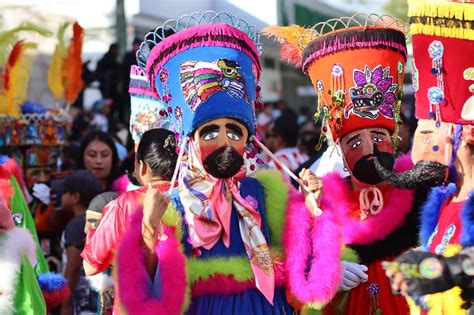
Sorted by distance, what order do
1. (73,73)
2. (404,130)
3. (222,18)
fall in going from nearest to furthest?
1. (222,18)
2. (404,130)
3. (73,73)

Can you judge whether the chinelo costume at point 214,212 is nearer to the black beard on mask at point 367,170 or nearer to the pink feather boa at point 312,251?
the pink feather boa at point 312,251

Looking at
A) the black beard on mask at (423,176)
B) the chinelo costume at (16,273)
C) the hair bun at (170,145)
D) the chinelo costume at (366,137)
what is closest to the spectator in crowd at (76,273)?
the chinelo costume at (16,273)

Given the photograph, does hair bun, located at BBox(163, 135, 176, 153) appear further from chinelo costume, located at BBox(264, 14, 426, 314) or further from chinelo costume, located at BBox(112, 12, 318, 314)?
chinelo costume, located at BBox(264, 14, 426, 314)

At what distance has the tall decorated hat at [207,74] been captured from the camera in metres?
3.91

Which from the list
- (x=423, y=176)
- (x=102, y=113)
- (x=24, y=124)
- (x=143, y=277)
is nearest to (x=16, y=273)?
(x=143, y=277)

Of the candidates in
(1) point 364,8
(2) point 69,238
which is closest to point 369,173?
(2) point 69,238

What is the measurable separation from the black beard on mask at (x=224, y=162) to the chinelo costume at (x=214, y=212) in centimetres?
7

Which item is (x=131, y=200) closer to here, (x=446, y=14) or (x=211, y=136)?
(x=211, y=136)

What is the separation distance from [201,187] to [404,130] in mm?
3752

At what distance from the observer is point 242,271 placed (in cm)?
379

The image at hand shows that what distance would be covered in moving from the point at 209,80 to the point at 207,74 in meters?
0.03

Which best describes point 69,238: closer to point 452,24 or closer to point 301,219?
point 301,219

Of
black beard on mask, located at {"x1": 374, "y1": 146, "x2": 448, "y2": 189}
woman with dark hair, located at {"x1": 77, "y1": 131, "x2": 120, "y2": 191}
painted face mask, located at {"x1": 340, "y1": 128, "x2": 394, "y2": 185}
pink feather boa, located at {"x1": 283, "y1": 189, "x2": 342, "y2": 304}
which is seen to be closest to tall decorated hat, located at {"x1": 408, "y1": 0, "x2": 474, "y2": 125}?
black beard on mask, located at {"x1": 374, "y1": 146, "x2": 448, "y2": 189}

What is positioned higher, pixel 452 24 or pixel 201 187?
pixel 452 24
